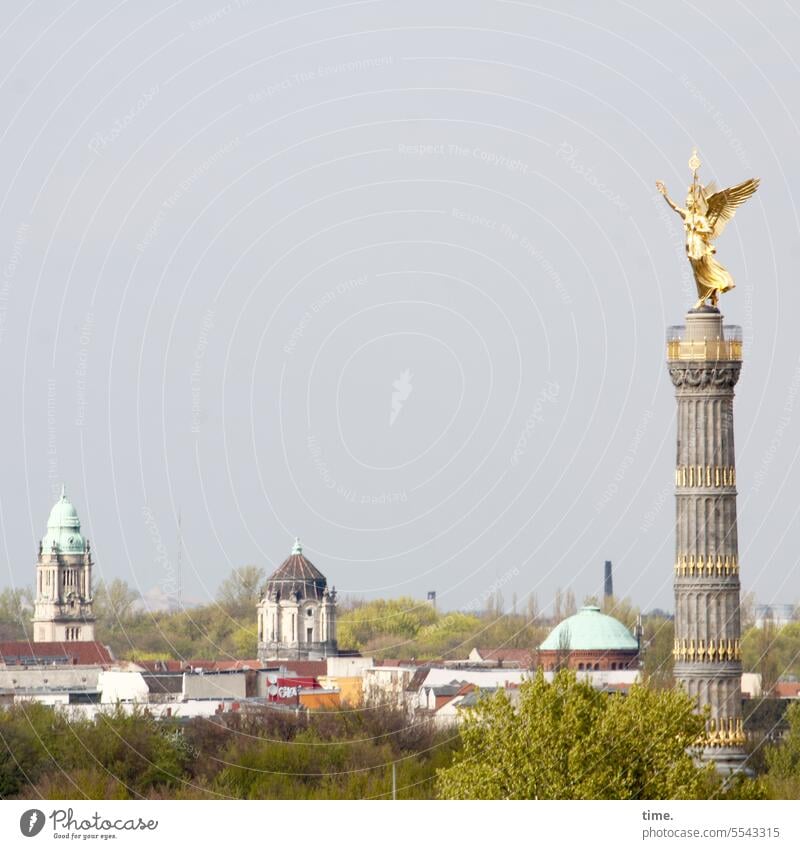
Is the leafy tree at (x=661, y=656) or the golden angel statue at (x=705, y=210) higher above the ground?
the golden angel statue at (x=705, y=210)

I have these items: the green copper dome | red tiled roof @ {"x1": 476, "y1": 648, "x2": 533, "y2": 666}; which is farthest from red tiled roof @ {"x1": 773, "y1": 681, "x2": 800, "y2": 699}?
red tiled roof @ {"x1": 476, "y1": 648, "x2": 533, "y2": 666}

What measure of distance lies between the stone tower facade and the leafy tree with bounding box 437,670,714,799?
10.8 m

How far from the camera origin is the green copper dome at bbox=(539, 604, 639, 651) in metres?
172

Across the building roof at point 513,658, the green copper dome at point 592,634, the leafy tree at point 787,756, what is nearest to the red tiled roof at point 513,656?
the building roof at point 513,658

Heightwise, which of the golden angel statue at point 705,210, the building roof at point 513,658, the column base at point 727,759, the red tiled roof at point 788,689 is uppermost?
the golden angel statue at point 705,210

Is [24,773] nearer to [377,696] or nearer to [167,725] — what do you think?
[167,725]

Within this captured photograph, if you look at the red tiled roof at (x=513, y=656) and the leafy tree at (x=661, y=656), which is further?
the red tiled roof at (x=513, y=656)

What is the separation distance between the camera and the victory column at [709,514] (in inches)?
3059

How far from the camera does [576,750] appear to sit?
6353 centimetres

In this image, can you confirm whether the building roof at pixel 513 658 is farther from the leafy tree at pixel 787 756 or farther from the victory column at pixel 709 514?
the victory column at pixel 709 514

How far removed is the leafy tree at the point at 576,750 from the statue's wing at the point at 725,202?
15.3 metres

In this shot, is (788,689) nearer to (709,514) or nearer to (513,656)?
(513,656)

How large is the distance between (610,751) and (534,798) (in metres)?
2.43
